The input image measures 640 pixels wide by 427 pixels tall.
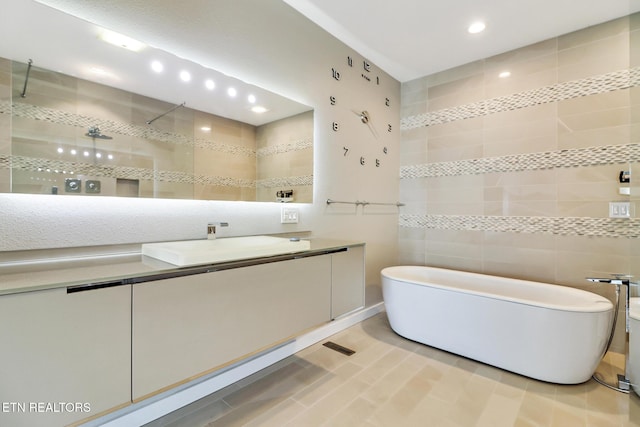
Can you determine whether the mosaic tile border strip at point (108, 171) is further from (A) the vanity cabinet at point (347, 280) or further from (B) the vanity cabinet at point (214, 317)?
(A) the vanity cabinet at point (347, 280)

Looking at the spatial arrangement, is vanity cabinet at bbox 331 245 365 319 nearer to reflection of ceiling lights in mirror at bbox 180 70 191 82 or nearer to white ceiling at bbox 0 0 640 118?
white ceiling at bbox 0 0 640 118

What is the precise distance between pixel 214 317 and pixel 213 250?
32cm

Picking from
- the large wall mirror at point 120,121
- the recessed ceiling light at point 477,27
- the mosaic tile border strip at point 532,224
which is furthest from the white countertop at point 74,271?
the recessed ceiling light at point 477,27

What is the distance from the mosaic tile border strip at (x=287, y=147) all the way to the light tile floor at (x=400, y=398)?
1521 millimetres

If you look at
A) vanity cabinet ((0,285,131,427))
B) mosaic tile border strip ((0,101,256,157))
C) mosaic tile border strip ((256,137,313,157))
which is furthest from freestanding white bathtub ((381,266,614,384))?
vanity cabinet ((0,285,131,427))

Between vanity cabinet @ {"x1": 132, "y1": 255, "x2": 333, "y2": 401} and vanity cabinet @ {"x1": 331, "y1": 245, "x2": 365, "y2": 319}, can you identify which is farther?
vanity cabinet @ {"x1": 331, "y1": 245, "x2": 365, "y2": 319}

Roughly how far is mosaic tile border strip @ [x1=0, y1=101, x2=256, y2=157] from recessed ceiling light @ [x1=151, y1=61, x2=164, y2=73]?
1.03 feet

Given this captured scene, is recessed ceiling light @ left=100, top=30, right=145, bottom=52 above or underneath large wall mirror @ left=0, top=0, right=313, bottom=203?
above

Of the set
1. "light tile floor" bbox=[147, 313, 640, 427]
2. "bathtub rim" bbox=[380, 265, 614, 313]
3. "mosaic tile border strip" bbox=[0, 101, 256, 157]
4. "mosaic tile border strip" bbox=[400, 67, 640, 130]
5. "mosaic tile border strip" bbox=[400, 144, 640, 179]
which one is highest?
"mosaic tile border strip" bbox=[400, 67, 640, 130]

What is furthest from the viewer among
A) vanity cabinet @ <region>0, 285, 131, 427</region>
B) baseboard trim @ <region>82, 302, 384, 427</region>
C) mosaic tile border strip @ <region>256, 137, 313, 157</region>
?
mosaic tile border strip @ <region>256, 137, 313, 157</region>

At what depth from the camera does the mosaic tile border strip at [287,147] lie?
2.06 m

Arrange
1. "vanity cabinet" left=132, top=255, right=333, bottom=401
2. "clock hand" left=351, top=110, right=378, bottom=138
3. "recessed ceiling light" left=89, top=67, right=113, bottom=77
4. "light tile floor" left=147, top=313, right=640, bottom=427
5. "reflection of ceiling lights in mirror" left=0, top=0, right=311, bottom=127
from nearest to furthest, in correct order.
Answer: "vanity cabinet" left=132, top=255, right=333, bottom=401, "reflection of ceiling lights in mirror" left=0, top=0, right=311, bottom=127, "recessed ceiling light" left=89, top=67, right=113, bottom=77, "light tile floor" left=147, top=313, right=640, bottom=427, "clock hand" left=351, top=110, right=378, bottom=138

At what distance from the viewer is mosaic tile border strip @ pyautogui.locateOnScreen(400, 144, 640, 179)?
228 cm

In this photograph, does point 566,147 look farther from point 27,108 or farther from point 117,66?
point 27,108
